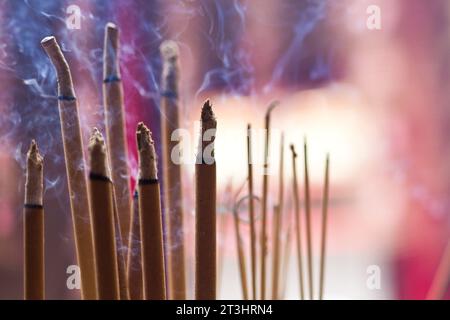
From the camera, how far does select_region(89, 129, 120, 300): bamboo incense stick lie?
0.30 m

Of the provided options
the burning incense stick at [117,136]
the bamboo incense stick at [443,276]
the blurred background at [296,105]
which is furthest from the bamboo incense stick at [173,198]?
the bamboo incense stick at [443,276]

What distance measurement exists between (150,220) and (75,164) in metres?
0.07

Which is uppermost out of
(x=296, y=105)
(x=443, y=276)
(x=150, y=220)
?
(x=296, y=105)

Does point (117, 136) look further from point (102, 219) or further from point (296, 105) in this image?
point (296, 105)

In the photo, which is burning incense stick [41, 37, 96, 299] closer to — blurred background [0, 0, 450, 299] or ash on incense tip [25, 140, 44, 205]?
ash on incense tip [25, 140, 44, 205]

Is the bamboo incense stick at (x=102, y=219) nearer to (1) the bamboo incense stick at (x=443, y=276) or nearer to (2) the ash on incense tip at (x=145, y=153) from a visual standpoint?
(2) the ash on incense tip at (x=145, y=153)

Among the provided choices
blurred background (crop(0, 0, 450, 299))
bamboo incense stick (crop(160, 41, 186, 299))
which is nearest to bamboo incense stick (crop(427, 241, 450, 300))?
blurred background (crop(0, 0, 450, 299))

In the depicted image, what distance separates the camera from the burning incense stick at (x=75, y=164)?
362mm

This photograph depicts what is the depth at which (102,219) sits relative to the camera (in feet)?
1.00

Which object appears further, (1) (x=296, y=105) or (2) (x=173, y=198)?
(1) (x=296, y=105)

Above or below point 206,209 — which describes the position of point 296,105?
above

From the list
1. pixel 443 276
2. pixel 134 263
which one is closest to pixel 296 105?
pixel 443 276

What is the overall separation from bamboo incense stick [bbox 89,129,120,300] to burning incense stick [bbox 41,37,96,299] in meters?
0.05

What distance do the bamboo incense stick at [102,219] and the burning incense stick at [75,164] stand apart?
52mm
